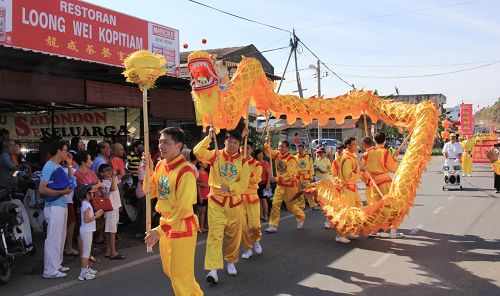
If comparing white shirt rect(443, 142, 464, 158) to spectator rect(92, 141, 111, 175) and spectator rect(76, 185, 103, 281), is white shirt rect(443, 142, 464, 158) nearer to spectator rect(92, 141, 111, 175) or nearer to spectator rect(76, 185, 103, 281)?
spectator rect(92, 141, 111, 175)

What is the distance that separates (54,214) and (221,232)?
2.16m

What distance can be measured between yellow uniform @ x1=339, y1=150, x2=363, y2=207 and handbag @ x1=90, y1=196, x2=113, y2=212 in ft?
12.9

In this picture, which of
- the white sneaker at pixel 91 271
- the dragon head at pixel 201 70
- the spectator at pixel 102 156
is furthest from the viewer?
the spectator at pixel 102 156

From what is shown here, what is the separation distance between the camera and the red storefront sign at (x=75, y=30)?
1165 centimetres

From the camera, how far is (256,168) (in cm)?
621

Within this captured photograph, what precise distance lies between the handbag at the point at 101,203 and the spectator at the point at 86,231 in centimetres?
19

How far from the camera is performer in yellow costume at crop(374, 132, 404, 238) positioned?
789 cm

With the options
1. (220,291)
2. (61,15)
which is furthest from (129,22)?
(220,291)

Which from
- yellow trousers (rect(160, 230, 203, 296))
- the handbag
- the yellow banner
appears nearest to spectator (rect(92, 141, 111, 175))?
the handbag

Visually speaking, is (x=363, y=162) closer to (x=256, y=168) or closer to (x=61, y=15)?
(x=256, y=168)

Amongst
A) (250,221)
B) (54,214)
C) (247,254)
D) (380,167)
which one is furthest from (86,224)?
(380,167)

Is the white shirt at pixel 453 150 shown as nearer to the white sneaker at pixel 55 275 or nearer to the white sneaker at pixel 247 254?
the white sneaker at pixel 247 254

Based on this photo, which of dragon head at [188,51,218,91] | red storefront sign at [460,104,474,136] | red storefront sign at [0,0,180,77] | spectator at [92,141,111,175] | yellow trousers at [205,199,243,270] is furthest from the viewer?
red storefront sign at [460,104,474,136]

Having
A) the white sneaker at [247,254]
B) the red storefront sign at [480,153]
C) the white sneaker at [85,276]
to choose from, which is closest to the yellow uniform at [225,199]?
the white sneaker at [247,254]
